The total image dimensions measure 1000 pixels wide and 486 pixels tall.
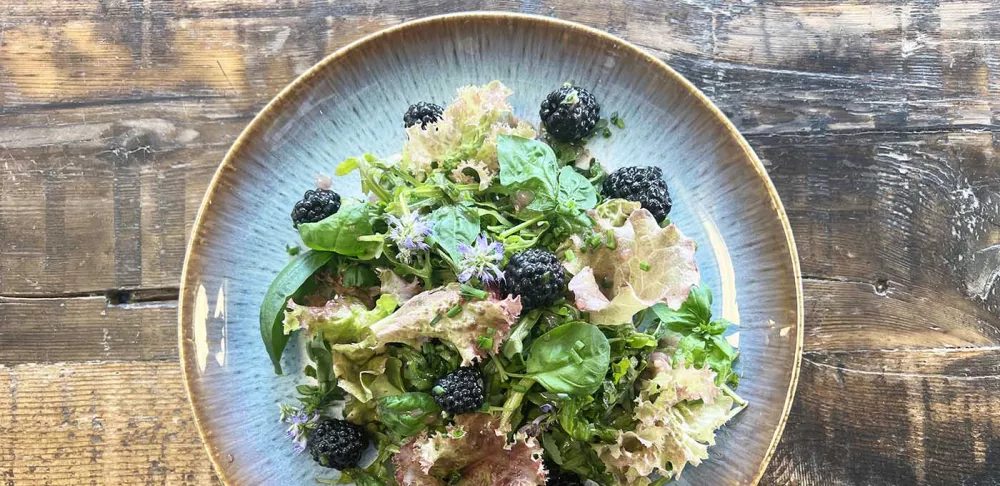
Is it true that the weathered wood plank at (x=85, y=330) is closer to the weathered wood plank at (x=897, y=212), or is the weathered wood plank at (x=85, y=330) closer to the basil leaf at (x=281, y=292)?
the basil leaf at (x=281, y=292)

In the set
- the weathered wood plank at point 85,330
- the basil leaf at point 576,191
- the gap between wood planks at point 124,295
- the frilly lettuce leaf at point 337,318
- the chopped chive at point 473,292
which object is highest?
the basil leaf at point 576,191

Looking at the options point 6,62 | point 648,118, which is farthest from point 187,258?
point 648,118

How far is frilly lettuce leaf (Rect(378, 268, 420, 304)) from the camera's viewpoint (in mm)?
1754

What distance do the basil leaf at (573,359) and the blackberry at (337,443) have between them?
1.74ft

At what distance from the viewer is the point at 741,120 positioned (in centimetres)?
229

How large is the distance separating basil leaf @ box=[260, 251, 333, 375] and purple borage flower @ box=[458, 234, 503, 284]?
1.43 ft

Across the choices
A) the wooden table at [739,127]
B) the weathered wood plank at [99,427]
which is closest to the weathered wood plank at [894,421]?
the wooden table at [739,127]

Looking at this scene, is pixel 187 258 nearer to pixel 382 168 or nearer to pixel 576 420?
pixel 382 168

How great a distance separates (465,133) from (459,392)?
28.1 inches

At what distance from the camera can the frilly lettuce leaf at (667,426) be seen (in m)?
1.70

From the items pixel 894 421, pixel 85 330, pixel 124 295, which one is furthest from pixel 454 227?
pixel 894 421

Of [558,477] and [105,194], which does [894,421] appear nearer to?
[558,477]

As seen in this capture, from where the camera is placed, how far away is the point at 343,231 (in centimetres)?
172

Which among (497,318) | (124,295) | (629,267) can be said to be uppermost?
(629,267)
